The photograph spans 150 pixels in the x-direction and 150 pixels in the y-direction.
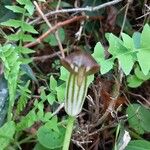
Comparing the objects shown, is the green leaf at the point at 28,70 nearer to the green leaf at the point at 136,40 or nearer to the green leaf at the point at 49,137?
the green leaf at the point at 49,137

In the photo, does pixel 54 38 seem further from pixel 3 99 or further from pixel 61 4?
pixel 3 99

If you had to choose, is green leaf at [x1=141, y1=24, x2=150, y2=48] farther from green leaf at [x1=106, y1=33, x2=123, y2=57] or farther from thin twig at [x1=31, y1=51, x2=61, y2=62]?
thin twig at [x1=31, y1=51, x2=61, y2=62]

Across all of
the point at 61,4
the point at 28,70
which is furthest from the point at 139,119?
the point at 61,4

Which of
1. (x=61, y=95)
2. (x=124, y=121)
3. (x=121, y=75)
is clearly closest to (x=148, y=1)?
(x=121, y=75)

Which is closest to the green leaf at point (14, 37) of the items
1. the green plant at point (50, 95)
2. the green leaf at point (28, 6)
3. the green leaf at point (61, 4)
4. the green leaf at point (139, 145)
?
the green plant at point (50, 95)

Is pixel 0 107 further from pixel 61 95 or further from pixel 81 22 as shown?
pixel 81 22
